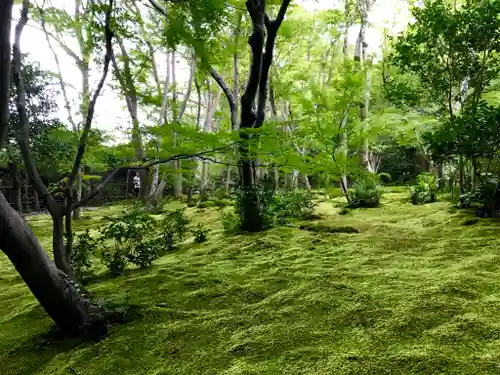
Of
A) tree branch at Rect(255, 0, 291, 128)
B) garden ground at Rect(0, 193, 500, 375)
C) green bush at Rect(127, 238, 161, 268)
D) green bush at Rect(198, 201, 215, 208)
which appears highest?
tree branch at Rect(255, 0, 291, 128)

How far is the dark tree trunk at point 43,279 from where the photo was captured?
225cm

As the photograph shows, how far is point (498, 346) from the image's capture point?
1.88m

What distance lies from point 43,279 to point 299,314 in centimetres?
177

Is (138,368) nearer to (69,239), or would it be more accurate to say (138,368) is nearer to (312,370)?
(312,370)

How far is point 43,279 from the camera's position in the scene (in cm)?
243

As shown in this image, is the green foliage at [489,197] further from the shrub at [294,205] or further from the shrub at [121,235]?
the shrub at [121,235]

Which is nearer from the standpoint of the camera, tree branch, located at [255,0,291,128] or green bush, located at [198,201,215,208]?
tree branch, located at [255,0,291,128]

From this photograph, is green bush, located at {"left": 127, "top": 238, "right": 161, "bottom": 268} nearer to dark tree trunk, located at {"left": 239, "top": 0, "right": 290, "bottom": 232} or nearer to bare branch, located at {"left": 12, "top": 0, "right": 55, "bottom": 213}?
bare branch, located at {"left": 12, "top": 0, "right": 55, "bottom": 213}

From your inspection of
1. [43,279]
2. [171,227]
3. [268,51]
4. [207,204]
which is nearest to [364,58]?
[207,204]

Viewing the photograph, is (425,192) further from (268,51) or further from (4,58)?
(4,58)

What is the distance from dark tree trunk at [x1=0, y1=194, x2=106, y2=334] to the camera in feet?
7.37

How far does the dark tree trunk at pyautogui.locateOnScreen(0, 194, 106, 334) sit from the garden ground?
0.16m

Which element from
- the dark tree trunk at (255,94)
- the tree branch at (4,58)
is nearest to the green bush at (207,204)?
the dark tree trunk at (255,94)

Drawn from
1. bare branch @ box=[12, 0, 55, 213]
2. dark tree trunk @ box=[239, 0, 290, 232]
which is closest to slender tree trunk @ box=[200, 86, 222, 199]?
dark tree trunk @ box=[239, 0, 290, 232]
